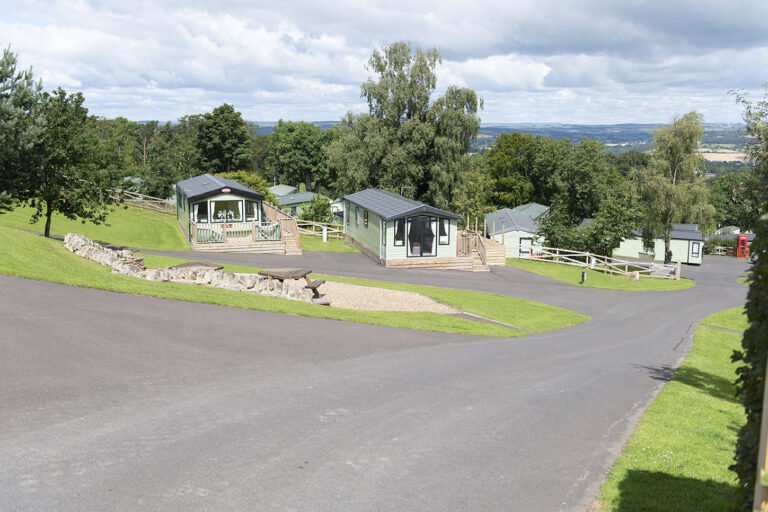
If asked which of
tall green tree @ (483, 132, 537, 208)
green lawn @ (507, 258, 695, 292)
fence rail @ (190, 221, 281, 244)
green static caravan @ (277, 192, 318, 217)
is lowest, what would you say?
green lawn @ (507, 258, 695, 292)

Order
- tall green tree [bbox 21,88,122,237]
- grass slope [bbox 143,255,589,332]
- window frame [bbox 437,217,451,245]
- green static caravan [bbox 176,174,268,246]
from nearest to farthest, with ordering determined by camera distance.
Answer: grass slope [bbox 143,255,589,332] → tall green tree [bbox 21,88,122,237] → window frame [bbox 437,217,451,245] → green static caravan [bbox 176,174,268,246]

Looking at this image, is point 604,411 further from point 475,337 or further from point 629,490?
point 475,337

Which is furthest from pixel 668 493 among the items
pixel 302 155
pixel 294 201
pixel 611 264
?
pixel 302 155

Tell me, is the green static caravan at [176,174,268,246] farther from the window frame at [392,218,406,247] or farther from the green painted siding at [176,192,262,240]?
the window frame at [392,218,406,247]

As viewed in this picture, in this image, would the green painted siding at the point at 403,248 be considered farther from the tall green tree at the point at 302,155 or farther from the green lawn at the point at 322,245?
the tall green tree at the point at 302,155

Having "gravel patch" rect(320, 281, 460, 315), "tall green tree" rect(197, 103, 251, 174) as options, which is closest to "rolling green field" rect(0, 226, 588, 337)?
"gravel patch" rect(320, 281, 460, 315)

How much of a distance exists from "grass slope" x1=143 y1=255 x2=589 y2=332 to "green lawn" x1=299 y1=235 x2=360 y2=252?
12191mm

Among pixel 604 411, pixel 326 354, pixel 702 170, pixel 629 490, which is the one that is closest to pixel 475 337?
pixel 326 354

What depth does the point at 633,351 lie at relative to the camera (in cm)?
1844

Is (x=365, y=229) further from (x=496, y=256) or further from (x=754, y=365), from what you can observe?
(x=754, y=365)

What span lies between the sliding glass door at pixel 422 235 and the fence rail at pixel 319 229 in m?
10.9

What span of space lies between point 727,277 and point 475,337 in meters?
40.7

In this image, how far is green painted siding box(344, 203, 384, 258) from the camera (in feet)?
128

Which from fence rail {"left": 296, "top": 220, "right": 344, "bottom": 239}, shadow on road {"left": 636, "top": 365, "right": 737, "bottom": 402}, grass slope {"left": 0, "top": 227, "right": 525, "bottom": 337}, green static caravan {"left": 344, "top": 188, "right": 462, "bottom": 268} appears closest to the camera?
shadow on road {"left": 636, "top": 365, "right": 737, "bottom": 402}
